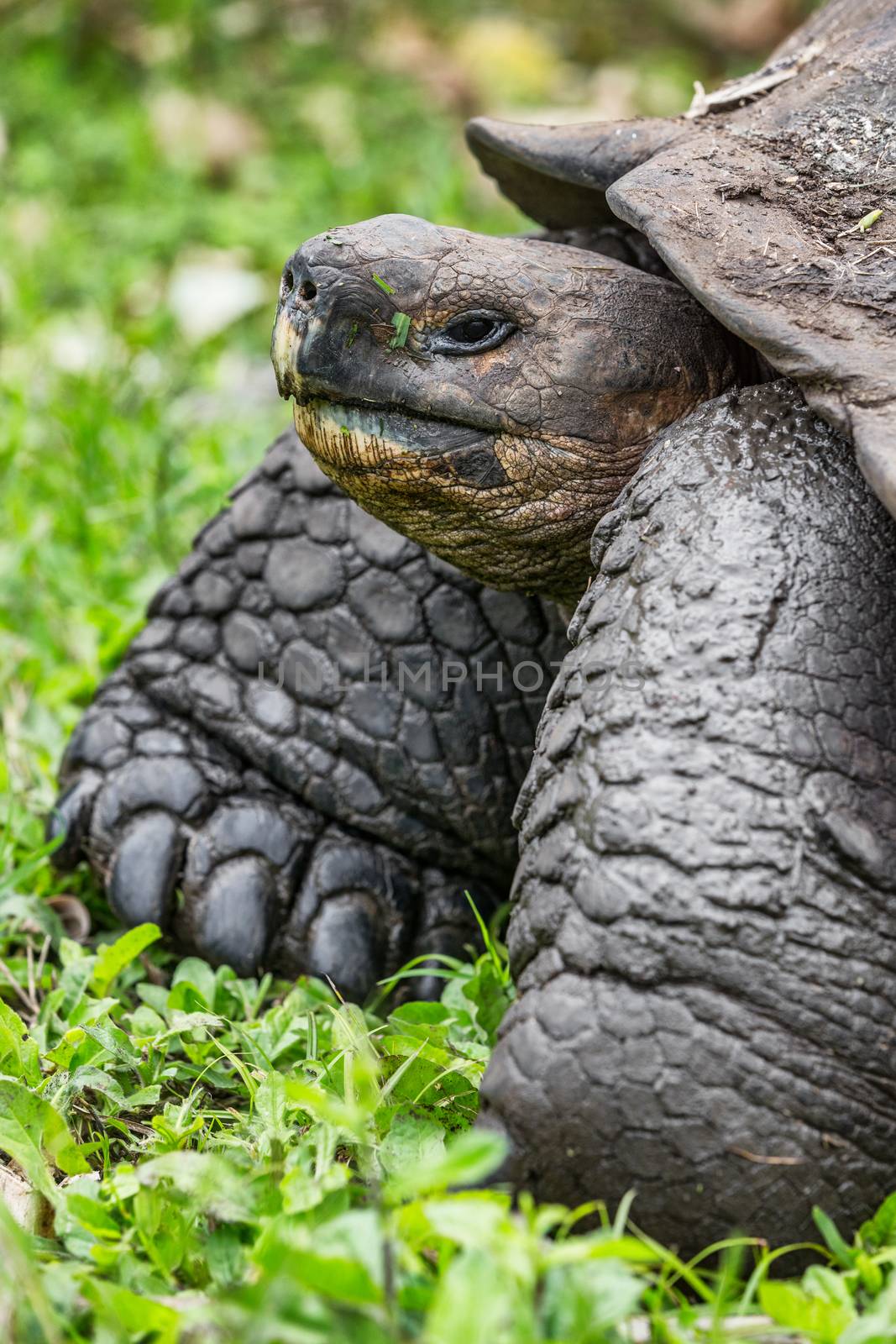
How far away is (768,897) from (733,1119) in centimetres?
21

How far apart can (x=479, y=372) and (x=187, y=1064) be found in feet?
3.19

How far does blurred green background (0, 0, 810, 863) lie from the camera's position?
11.1 feet

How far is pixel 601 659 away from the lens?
5.34ft

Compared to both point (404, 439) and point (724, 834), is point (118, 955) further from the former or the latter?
point (724, 834)

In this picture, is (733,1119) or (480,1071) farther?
(480,1071)

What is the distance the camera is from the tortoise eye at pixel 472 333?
77.2 inches

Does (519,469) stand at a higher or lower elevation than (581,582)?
higher

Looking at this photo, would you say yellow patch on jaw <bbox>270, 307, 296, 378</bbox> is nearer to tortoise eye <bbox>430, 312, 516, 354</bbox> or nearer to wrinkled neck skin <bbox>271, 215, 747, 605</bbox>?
wrinkled neck skin <bbox>271, 215, 747, 605</bbox>

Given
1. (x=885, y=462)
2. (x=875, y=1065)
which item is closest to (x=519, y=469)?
(x=885, y=462)

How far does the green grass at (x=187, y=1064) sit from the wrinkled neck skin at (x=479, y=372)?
67cm

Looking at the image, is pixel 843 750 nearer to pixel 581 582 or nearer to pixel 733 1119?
pixel 733 1119

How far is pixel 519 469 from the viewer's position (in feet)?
6.50

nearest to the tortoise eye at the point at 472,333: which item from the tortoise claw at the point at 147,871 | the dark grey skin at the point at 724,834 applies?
the dark grey skin at the point at 724,834

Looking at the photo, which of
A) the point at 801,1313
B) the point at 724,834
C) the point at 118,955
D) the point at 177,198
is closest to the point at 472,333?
the point at 724,834
